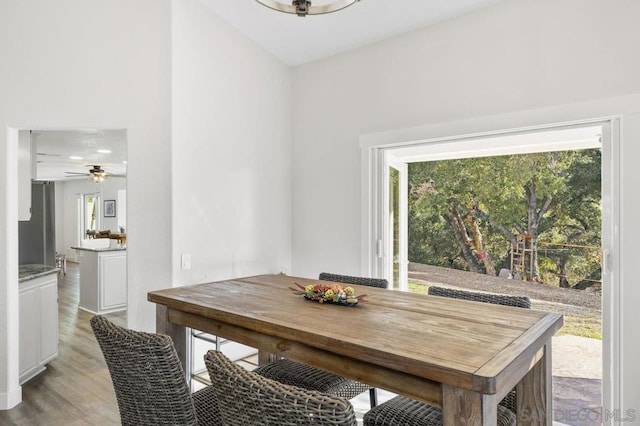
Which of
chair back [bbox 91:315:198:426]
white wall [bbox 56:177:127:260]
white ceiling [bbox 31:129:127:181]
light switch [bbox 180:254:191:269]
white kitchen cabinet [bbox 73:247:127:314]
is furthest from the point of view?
white wall [bbox 56:177:127:260]

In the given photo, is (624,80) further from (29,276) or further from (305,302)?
(29,276)

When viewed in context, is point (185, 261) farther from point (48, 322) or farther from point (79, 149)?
point (79, 149)

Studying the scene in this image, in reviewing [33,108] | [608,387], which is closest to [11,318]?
[33,108]

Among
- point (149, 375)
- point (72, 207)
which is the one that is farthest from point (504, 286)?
point (72, 207)

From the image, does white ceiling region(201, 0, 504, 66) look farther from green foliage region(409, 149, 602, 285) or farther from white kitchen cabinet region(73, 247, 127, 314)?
white kitchen cabinet region(73, 247, 127, 314)

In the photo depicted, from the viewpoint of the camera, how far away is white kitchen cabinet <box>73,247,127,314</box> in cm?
545

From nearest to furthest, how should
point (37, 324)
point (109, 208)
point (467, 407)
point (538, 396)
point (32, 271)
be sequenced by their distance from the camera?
point (467, 407), point (538, 396), point (37, 324), point (32, 271), point (109, 208)

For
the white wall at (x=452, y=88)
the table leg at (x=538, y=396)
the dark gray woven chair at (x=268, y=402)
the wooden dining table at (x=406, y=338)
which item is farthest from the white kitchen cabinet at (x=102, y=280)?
the table leg at (x=538, y=396)

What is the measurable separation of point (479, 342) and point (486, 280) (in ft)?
9.75

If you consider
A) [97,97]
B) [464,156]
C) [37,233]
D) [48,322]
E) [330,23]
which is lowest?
[48,322]

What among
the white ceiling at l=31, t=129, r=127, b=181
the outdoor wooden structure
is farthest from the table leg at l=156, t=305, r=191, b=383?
the outdoor wooden structure

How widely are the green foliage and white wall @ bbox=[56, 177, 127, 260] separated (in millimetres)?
9110

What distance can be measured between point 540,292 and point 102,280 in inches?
205

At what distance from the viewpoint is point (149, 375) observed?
1425 mm
